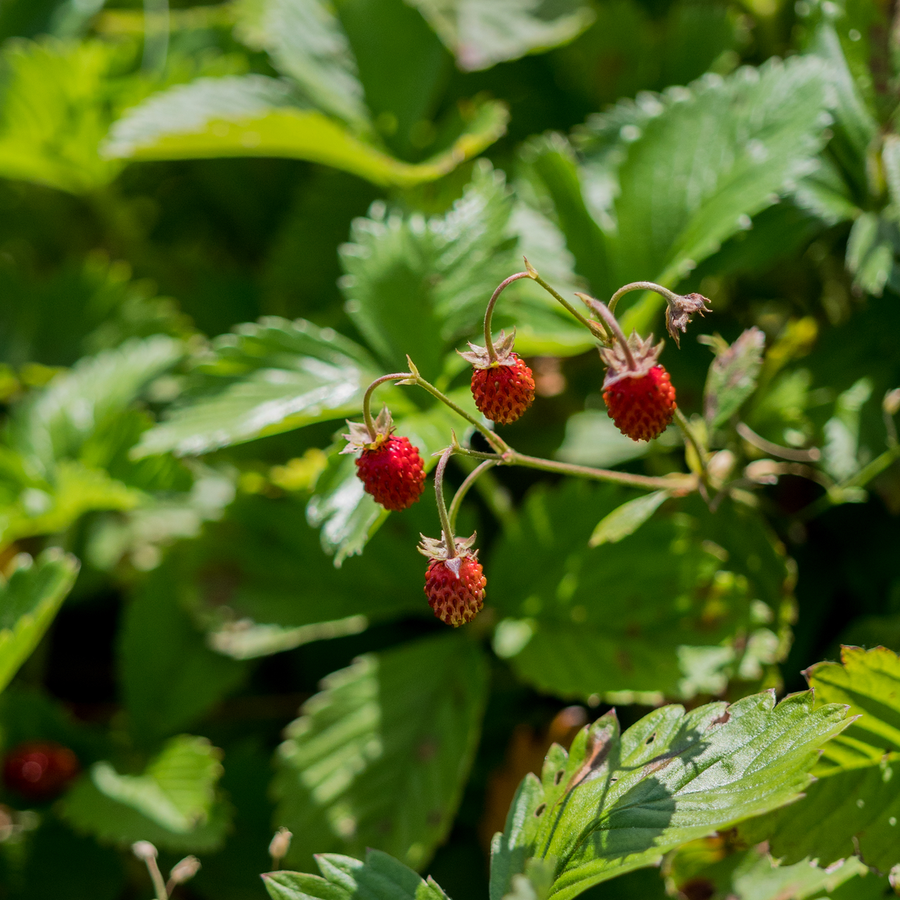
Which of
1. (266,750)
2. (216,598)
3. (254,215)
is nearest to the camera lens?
(216,598)

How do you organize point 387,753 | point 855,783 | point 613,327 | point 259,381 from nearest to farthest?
point 613,327 < point 855,783 < point 259,381 < point 387,753

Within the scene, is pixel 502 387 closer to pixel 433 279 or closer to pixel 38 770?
pixel 433 279

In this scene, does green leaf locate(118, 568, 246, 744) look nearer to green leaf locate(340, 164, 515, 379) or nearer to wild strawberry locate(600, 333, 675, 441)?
green leaf locate(340, 164, 515, 379)

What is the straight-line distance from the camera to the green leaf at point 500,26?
5.16ft

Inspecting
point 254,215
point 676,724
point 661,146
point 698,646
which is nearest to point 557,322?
point 661,146

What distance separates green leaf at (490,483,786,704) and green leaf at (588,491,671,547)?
0.15 meters

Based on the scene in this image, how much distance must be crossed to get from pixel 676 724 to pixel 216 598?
0.78 m

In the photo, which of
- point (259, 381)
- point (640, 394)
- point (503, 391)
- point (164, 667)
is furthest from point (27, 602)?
point (640, 394)

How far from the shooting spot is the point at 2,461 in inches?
56.2

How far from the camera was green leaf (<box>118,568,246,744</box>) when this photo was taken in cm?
145

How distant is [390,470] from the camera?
861 millimetres

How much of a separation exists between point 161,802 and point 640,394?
0.94 metres

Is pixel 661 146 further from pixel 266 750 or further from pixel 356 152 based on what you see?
pixel 266 750

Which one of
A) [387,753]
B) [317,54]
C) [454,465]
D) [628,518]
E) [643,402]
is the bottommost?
[387,753]
